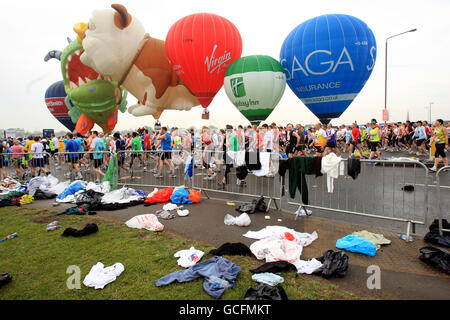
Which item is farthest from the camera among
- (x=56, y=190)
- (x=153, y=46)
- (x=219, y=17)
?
(x=153, y=46)

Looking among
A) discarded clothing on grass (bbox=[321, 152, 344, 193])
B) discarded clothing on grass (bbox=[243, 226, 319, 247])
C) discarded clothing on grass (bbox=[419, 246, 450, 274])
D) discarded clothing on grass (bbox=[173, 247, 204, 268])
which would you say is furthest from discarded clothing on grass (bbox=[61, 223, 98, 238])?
discarded clothing on grass (bbox=[419, 246, 450, 274])

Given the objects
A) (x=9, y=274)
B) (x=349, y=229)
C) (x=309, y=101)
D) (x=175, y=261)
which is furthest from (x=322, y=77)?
(x=9, y=274)

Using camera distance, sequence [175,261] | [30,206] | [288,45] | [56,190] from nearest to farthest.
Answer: [175,261]
[30,206]
[56,190]
[288,45]

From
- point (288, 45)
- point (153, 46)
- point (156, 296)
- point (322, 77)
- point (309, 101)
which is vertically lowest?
point (156, 296)

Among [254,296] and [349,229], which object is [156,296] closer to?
[254,296]

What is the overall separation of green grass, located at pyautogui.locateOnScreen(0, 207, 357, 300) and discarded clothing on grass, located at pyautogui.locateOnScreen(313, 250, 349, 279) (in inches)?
6.0

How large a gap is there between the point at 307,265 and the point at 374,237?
5.65ft

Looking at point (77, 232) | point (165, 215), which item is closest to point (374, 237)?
point (165, 215)

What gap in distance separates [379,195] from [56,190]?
10338 mm

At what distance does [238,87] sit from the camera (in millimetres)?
12305

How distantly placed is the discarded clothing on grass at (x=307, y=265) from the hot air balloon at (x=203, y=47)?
11.4 meters

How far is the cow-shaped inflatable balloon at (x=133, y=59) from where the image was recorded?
1402 cm

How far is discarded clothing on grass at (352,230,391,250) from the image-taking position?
4336 mm

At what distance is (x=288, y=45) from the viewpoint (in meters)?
11.2
